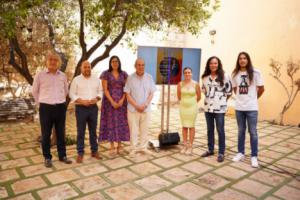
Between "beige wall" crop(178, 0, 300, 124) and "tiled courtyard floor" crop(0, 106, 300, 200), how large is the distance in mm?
2516

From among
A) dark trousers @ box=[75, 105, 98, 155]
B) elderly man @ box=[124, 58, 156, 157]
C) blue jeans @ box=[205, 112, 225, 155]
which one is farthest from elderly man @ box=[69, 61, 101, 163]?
blue jeans @ box=[205, 112, 225, 155]

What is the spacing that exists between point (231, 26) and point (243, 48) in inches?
30.3

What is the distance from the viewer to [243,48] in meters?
7.38

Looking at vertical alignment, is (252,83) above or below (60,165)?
above

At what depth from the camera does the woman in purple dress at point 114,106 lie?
376cm

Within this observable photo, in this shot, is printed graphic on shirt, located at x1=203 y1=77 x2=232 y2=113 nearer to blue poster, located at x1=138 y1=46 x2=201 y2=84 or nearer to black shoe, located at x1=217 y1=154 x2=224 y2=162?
black shoe, located at x1=217 y1=154 x2=224 y2=162

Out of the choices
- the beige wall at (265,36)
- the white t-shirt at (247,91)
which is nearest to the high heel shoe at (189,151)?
the white t-shirt at (247,91)

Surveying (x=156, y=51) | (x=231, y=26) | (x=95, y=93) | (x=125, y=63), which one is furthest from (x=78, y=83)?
(x=231, y=26)

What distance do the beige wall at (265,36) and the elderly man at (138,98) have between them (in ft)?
13.8

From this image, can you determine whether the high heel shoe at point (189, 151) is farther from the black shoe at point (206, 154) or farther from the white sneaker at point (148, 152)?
the white sneaker at point (148, 152)

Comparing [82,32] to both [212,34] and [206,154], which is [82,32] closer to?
[206,154]

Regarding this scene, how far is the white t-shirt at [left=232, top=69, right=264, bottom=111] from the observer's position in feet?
11.6

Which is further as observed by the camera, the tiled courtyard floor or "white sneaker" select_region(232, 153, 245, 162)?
"white sneaker" select_region(232, 153, 245, 162)

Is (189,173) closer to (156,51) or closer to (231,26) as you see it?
(156,51)
